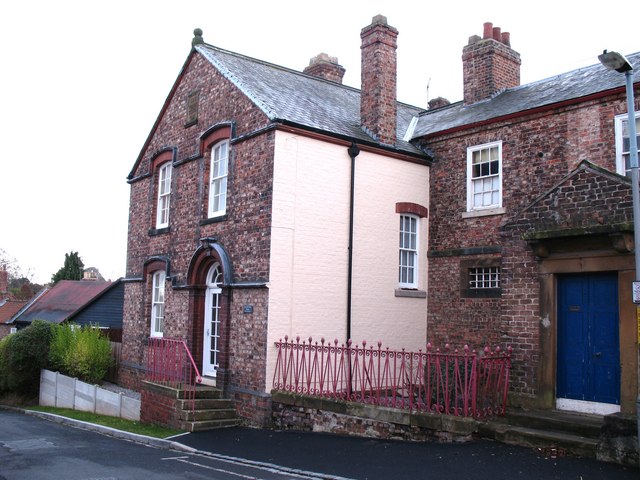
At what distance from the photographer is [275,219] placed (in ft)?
46.3

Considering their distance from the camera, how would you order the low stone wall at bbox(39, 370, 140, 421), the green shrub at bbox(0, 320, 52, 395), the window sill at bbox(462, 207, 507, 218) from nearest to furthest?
the window sill at bbox(462, 207, 507, 218) → the low stone wall at bbox(39, 370, 140, 421) → the green shrub at bbox(0, 320, 52, 395)

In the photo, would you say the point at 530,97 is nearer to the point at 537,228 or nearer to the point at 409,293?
the point at 537,228

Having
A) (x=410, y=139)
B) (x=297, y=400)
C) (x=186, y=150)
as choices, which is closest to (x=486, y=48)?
(x=410, y=139)

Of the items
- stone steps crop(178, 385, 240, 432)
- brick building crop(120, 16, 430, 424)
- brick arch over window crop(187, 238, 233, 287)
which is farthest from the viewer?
brick arch over window crop(187, 238, 233, 287)

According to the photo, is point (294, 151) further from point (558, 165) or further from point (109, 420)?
point (109, 420)

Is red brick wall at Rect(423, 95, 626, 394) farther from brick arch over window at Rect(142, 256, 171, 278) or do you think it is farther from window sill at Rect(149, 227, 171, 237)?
window sill at Rect(149, 227, 171, 237)

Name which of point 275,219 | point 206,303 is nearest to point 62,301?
point 206,303

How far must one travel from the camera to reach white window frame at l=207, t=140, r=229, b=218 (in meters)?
16.5

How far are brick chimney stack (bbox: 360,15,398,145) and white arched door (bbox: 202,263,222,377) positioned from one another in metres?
5.44

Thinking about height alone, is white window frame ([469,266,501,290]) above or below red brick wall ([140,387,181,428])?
above

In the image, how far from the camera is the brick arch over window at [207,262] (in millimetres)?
15250

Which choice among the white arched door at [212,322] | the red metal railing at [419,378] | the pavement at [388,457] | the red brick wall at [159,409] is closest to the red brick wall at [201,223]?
the white arched door at [212,322]

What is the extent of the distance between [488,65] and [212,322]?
10.2 m

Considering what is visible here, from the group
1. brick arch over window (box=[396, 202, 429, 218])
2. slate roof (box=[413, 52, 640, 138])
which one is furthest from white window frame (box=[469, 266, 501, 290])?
slate roof (box=[413, 52, 640, 138])
